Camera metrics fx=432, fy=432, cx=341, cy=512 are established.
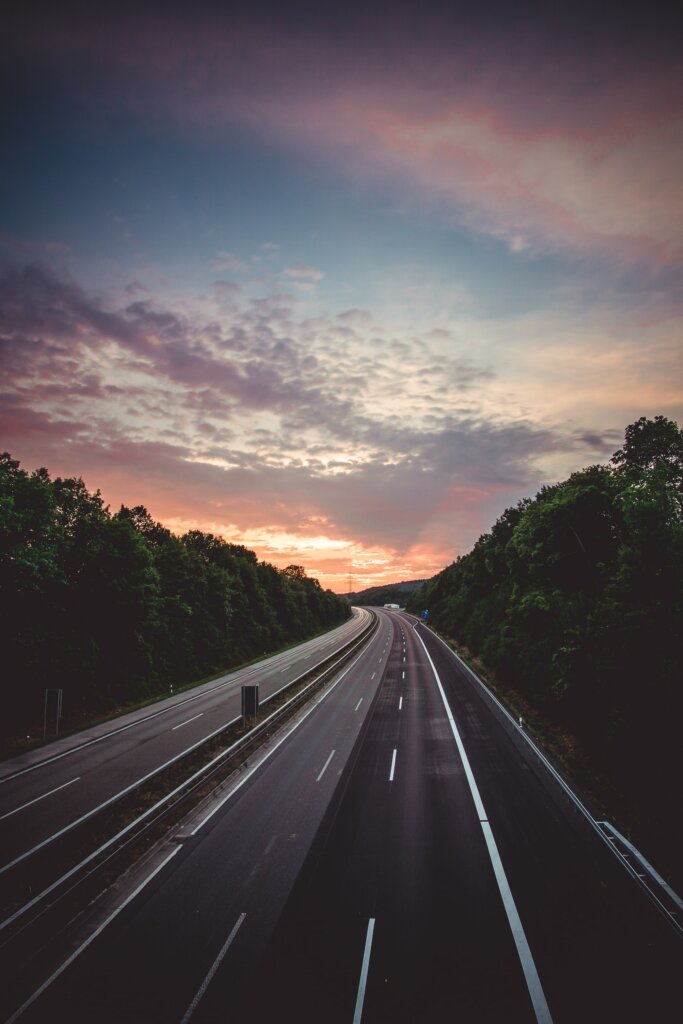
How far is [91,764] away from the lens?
63.4ft

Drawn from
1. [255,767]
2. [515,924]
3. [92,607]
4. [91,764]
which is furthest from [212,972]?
[92,607]

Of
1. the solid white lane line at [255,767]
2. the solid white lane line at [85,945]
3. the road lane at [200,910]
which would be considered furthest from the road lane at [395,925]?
the solid white lane line at [255,767]

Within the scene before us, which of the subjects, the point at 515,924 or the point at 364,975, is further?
the point at 515,924

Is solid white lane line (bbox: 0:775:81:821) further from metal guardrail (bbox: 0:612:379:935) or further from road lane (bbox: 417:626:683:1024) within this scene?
road lane (bbox: 417:626:683:1024)

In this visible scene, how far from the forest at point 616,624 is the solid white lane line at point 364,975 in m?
7.99

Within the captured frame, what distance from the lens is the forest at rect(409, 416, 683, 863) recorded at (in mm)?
13781

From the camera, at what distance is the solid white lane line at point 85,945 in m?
7.22

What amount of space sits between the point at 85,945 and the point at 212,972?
281cm

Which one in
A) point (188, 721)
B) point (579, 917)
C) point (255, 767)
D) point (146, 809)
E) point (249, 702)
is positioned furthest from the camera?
point (188, 721)

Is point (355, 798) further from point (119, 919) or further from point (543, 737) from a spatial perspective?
point (543, 737)

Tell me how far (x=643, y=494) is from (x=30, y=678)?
3422 centimetres

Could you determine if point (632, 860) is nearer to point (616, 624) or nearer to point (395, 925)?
point (395, 925)

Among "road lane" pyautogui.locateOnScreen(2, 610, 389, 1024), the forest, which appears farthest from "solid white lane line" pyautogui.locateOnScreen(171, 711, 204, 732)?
the forest

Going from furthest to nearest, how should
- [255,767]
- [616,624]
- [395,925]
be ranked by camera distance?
[255,767] < [616,624] < [395,925]
